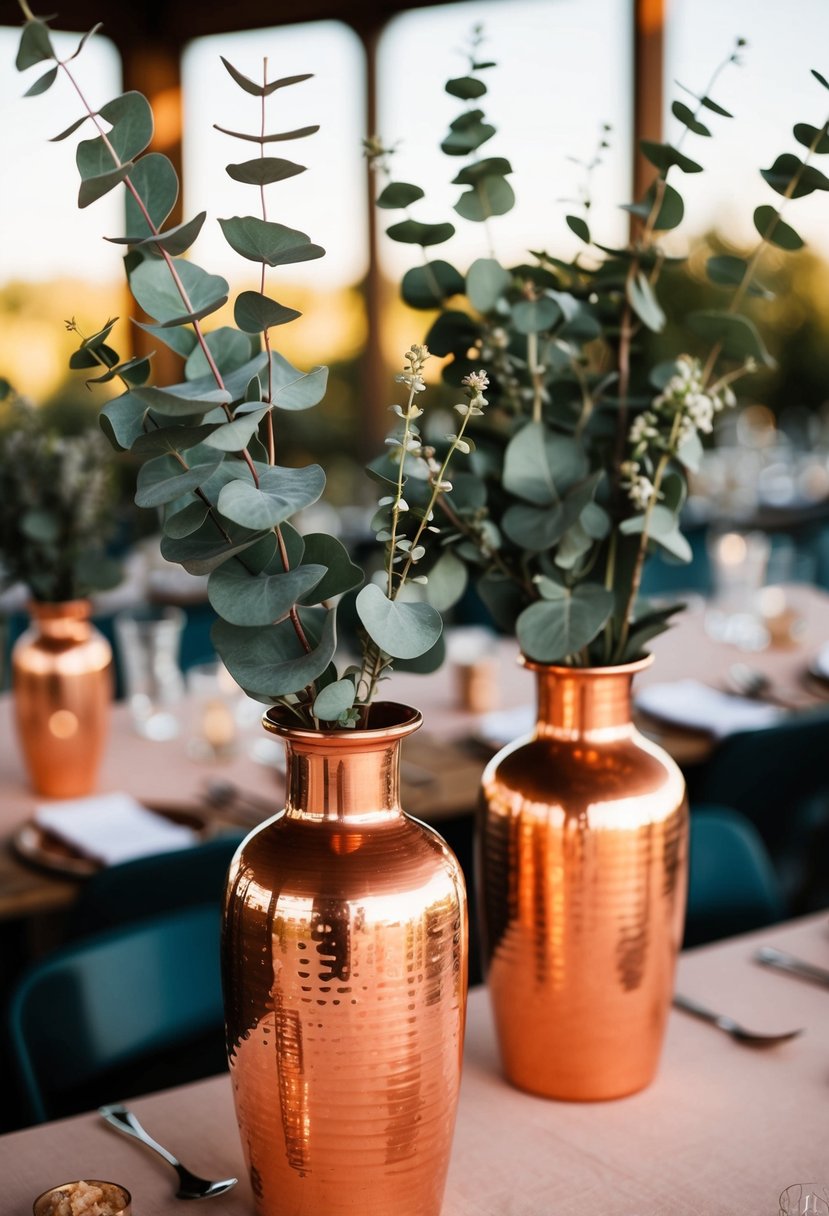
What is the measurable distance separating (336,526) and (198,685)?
8.86 ft

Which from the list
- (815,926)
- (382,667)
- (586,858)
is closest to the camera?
(382,667)

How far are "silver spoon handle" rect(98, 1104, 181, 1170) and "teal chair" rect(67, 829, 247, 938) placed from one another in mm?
418

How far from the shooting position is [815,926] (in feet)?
4.67

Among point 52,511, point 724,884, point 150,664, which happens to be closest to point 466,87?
point 724,884

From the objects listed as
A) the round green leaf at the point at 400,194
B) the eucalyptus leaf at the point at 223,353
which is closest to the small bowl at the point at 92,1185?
the eucalyptus leaf at the point at 223,353

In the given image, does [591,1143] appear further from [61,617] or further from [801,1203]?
[61,617]

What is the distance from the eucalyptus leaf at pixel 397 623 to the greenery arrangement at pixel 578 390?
0.24m

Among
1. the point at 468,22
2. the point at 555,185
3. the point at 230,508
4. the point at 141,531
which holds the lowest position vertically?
the point at 141,531

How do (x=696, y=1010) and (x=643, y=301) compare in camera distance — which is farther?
(x=696, y=1010)

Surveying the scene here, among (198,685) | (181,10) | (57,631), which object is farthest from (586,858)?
(181,10)

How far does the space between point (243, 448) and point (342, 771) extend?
0.22 meters

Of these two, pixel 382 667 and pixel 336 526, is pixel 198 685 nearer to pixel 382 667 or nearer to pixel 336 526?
pixel 382 667

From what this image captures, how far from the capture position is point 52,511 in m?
1.97

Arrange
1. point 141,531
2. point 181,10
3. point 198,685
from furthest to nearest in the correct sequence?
point 181,10, point 141,531, point 198,685
